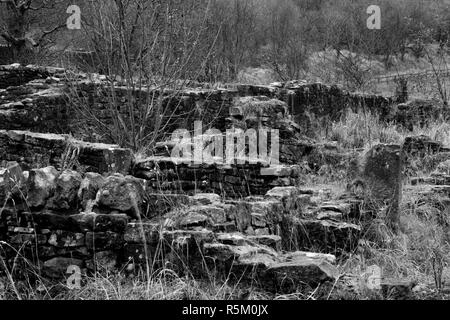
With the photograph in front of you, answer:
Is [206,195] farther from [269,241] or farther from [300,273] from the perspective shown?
[300,273]

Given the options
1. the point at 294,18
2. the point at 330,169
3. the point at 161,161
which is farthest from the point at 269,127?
the point at 294,18

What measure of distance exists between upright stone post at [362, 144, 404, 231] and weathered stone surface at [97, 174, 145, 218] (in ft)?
10.7

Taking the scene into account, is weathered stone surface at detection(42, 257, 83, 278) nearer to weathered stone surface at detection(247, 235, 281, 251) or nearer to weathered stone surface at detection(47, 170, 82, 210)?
weathered stone surface at detection(47, 170, 82, 210)

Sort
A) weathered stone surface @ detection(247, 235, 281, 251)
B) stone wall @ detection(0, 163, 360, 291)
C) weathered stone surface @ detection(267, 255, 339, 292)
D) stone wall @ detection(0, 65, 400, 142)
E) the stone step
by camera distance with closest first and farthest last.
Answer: weathered stone surface @ detection(267, 255, 339, 292) < stone wall @ detection(0, 163, 360, 291) < weathered stone surface @ detection(247, 235, 281, 251) < the stone step < stone wall @ detection(0, 65, 400, 142)

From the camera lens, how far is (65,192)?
163 inches

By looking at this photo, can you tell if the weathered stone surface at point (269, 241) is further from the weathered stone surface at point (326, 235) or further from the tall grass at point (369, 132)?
the tall grass at point (369, 132)

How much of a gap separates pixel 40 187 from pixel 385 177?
407cm

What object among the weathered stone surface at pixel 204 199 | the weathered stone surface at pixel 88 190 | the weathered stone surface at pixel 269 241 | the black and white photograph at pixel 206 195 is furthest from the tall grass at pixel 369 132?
the weathered stone surface at pixel 88 190

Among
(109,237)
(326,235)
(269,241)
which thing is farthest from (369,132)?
(109,237)

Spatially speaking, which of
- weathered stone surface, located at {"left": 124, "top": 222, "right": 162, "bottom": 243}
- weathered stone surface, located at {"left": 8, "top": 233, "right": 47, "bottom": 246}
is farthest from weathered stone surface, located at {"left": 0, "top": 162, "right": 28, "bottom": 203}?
weathered stone surface, located at {"left": 124, "top": 222, "right": 162, "bottom": 243}

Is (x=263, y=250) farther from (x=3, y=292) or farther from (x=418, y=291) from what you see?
(x=3, y=292)

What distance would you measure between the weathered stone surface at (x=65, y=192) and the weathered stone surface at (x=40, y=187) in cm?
4

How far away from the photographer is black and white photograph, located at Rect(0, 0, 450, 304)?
12.2 feet
